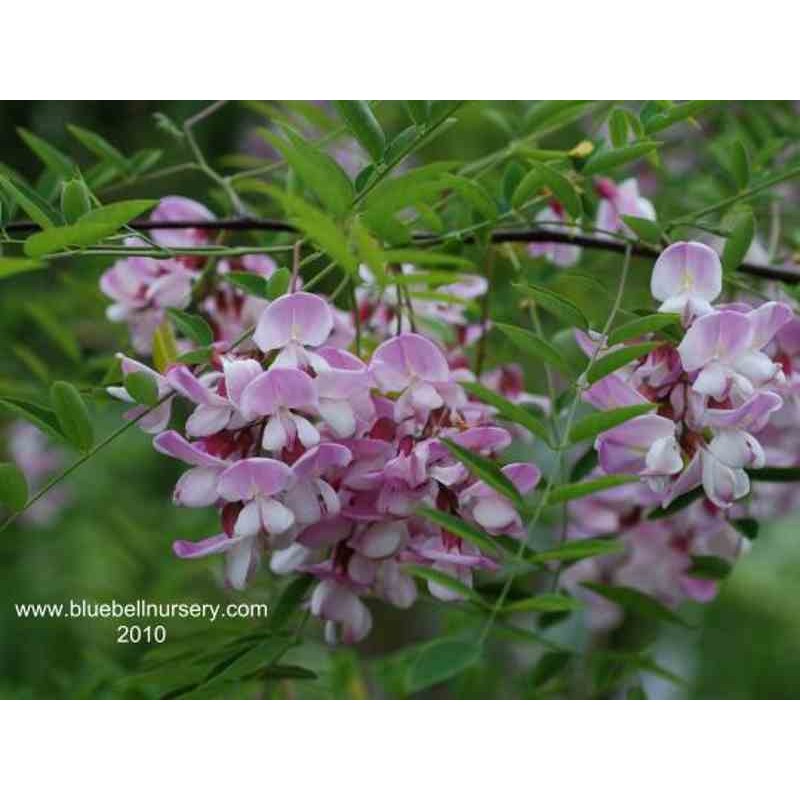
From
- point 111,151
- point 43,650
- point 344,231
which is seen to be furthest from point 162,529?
point 344,231

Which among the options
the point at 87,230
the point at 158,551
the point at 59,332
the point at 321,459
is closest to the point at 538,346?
the point at 321,459

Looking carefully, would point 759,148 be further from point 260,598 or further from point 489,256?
point 260,598

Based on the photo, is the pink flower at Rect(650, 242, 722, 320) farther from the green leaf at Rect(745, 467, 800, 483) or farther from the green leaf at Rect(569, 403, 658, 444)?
the green leaf at Rect(745, 467, 800, 483)

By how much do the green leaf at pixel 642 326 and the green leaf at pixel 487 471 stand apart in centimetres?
9

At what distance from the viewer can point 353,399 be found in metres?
0.70

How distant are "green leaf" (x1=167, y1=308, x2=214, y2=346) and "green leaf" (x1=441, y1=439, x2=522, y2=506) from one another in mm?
154

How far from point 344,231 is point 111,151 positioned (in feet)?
1.10

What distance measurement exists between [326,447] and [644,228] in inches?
9.6

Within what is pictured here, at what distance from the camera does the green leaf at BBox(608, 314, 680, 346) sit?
671 mm

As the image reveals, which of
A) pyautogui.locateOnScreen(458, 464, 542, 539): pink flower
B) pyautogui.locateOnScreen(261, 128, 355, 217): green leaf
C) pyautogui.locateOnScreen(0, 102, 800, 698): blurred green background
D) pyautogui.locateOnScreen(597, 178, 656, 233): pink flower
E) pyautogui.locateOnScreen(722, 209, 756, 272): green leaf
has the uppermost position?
pyautogui.locateOnScreen(261, 128, 355, 217): green leaf

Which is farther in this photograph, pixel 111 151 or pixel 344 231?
pixel 111 151

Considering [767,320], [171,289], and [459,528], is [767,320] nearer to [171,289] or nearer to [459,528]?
[459,528]

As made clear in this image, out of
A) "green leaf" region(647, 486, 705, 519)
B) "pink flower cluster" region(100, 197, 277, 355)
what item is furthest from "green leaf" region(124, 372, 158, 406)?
"green leaf" region(647, 486, 705, 519)

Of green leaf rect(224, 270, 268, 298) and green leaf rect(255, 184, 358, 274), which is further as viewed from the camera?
green leaf rect(224, 270, 268, 298)
